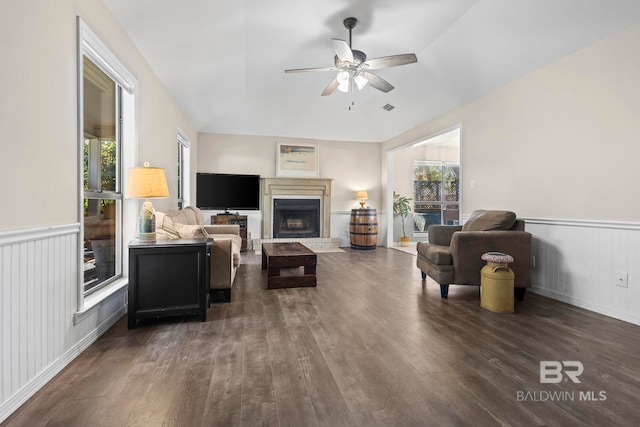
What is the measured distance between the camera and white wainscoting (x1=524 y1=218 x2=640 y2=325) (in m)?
2.56

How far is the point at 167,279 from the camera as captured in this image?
242cm

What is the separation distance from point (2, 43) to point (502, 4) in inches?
143

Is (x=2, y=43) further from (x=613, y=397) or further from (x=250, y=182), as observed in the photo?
(x=250, y=182)

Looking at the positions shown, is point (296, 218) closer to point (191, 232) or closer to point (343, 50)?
point (191, 232)

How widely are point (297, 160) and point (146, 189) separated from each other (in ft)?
15.4

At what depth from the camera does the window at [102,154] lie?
2289 millimetres

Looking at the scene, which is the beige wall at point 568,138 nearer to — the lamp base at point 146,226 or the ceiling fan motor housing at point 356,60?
the ceiling fan motor housing at point 356,60

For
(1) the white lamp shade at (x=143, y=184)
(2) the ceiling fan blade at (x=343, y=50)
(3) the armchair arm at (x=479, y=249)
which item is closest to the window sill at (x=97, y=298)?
(1) the white lamp shade at (x=143, y=184)

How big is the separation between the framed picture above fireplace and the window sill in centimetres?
447

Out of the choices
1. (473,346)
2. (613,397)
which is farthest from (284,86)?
(613,397)

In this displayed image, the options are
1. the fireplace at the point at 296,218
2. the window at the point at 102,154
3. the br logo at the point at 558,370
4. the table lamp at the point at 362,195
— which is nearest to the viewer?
the br logo at the point at 558,370

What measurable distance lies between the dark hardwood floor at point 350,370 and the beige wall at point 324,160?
4.32 meters

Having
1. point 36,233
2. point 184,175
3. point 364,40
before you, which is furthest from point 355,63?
point 184,175

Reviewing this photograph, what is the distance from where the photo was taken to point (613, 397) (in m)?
1.52
